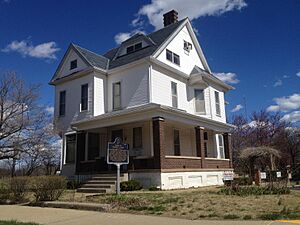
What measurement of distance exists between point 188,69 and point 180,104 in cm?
380

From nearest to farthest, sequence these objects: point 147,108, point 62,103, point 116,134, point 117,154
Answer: point 117,154 → point 147,108 → point 116,134 → point 62,103

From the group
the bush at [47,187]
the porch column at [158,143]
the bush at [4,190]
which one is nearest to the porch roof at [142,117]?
the porch column at [158,143]

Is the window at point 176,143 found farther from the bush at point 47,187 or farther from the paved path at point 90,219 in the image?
the paved path at point 90,219

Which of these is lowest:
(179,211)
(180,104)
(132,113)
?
(179,211)

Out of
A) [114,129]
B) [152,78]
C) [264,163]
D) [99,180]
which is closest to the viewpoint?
[99,180]

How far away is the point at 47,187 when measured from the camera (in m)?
13.9

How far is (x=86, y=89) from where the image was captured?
81.3 feet

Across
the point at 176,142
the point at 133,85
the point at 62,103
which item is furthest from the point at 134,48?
the point at 176,142

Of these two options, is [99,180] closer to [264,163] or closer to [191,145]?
[191,145]

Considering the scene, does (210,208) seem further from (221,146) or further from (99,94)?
(221,146)

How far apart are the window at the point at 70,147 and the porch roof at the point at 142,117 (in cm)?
156

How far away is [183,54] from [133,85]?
5862mm

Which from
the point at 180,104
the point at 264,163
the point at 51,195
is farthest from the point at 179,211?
the point at 264,163

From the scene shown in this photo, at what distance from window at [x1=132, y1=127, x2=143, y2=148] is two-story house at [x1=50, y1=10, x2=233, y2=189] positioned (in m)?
0.07
